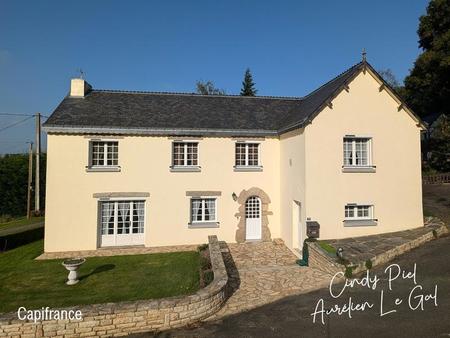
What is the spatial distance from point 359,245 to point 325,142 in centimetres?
475

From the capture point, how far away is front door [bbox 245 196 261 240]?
17422mm

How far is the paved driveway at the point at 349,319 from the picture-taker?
7.60 meters

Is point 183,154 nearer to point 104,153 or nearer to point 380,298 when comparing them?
point 104,153

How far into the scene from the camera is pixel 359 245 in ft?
43.1

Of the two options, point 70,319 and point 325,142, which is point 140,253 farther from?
point 325,142

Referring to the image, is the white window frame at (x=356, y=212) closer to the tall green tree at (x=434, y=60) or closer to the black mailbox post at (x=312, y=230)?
the black mailbox post at (x=312, y=230)

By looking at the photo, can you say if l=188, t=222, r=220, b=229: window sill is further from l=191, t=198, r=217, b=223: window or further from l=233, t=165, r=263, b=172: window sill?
l=233, t=165, r=263, b=172: window sill

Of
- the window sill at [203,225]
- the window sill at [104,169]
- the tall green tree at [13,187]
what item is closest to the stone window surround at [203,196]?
the window sill at [203,225]

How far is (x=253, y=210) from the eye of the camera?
17.5m

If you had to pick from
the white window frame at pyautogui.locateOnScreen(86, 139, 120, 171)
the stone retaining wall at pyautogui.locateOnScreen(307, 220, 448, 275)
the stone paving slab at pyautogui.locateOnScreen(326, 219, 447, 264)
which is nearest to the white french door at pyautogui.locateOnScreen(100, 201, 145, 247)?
the white window frame at pyautogui.locateOnScreen(86, 139, 120, 171)

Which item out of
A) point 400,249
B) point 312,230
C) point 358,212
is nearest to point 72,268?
point 312,230

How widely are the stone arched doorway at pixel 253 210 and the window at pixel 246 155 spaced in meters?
1.48

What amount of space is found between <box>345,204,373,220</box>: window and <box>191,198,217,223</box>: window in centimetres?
686

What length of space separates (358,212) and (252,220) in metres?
5.58
